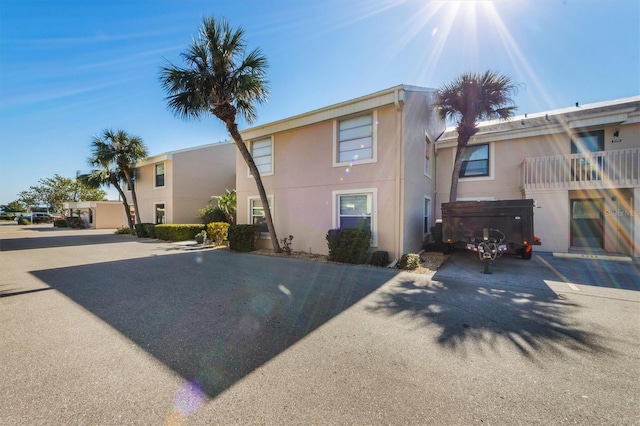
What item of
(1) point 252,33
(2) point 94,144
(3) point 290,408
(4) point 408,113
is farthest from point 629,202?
(2) point 94,144

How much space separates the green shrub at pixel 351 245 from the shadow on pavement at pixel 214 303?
0.52m

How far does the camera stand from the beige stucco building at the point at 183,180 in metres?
17.8

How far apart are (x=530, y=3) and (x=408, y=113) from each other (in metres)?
4.14

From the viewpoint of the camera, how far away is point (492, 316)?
13.7 feet

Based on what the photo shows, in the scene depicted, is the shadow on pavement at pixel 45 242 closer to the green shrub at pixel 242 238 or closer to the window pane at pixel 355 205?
the green shrub at pixel 242 238

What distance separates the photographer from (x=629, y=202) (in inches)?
382

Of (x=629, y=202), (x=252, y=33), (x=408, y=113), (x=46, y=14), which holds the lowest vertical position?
(x=629, y=202)

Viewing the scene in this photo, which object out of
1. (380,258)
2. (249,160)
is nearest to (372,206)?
(380,258)

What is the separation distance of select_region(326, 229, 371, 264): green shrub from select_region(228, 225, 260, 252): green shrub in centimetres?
429

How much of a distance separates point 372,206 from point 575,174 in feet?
26.6

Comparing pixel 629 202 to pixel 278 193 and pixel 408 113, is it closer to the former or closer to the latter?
pixel 408 113

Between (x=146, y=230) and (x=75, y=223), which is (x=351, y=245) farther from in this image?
(x=75, y=223)

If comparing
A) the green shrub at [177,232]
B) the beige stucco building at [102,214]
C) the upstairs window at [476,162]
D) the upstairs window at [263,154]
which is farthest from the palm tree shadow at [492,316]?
the beige stucco building at [102,214]

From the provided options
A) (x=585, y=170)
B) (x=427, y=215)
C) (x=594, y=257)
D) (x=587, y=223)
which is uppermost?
(x=585, y=170)
